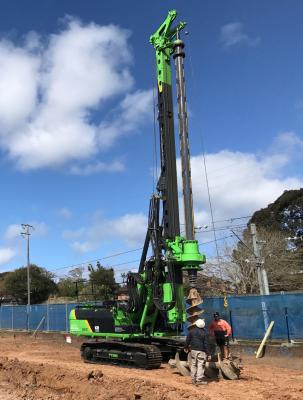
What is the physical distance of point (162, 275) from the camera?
1552 centimetres

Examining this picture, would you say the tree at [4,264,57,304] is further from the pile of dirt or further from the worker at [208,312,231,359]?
the worker at [208,312,231,359]

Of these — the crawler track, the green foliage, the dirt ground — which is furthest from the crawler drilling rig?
the green foliage

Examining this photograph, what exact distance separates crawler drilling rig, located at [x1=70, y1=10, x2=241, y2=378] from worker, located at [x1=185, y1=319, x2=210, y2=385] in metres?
1.99

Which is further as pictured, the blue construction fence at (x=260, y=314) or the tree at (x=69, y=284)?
the tree at (x=69, y=284)

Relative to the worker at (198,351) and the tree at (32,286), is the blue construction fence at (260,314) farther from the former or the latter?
the tree at (32,286)

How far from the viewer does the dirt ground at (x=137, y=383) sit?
35.2 feet

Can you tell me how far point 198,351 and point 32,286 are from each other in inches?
2130

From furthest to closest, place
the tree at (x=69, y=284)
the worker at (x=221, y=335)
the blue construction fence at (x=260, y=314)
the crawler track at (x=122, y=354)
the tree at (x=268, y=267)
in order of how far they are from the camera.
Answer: the tree at (x=69, y=284), the tree at (x=268, y=267), the blue construction fence at (x=260, y=314), the worker at (x=221, y=335), the crawler track at (x=122, y=354)

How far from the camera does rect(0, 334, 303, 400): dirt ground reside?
10734 millimetres

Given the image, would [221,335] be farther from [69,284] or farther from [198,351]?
[69,284]

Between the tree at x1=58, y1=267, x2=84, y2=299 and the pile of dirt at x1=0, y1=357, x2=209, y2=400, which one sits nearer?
the pile of dirt at x1=0, y1=357, x2=209, y2=400

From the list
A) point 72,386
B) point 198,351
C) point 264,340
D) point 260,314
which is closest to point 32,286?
point 260,314

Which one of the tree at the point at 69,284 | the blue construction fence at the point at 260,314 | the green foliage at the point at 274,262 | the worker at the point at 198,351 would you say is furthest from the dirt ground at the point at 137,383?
the tree at the point at 69,284

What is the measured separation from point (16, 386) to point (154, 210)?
21.4 feet
